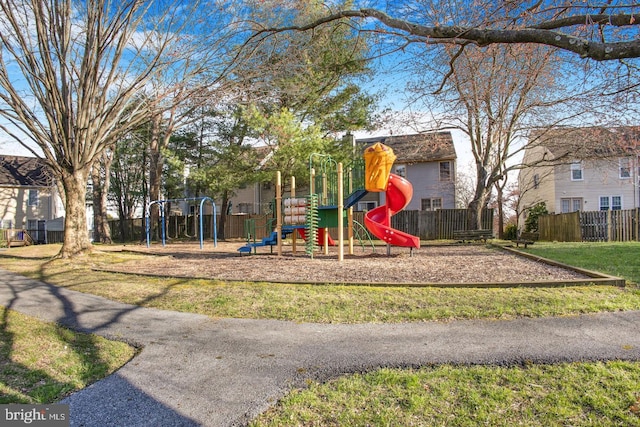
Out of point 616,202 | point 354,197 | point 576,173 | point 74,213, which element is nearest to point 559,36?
point 354,197

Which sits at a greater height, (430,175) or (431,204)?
(430,175)

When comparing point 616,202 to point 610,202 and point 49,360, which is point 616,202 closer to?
point 610,202

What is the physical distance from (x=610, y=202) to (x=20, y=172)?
4968 cm

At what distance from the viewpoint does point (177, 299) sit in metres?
7.37

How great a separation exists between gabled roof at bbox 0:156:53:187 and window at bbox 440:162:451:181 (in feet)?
108

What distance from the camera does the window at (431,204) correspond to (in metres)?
33.4

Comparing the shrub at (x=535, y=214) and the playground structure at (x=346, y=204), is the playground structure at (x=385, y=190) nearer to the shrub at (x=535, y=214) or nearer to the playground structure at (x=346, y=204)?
the playground structure at (x=346, y=204)

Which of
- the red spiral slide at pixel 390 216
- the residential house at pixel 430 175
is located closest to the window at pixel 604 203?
the residential house at pixel 430 175

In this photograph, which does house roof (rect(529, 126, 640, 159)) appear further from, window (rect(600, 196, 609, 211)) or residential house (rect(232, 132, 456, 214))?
window (rect(600, 196, 609, 211))

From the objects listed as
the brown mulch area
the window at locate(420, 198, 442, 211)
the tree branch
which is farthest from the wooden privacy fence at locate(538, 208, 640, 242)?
the tree branch

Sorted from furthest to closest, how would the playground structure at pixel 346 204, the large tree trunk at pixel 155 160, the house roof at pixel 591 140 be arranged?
the large tree trunk at pixel 155 160
the house roof at pixel 591 140
the playground structure at pixel 346 204

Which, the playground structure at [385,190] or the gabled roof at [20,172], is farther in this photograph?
the gabled roof at [20,172]

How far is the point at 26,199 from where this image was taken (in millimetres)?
38750

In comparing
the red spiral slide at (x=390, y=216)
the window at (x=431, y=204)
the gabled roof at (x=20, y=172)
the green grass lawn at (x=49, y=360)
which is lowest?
the green grass lawn at (x=49, y=360)
